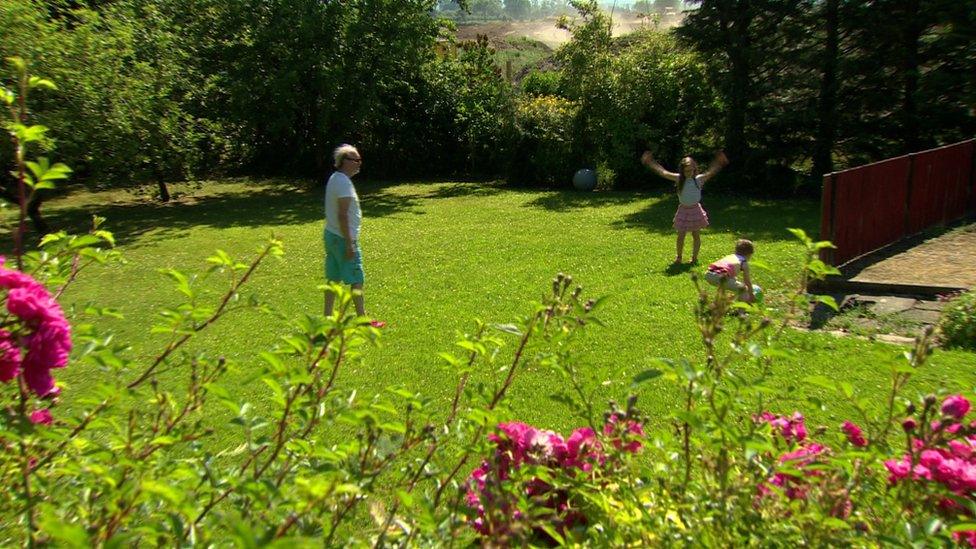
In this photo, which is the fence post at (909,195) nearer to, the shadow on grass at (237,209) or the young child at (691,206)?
the young child at (691,206)

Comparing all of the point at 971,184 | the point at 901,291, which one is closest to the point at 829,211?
the point at 901,291

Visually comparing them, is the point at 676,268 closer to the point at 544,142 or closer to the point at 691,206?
the point at 691,206

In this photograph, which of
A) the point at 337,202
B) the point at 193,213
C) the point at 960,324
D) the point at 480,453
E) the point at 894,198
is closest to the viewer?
the point at 480,453

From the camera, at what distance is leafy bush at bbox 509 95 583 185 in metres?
20.0

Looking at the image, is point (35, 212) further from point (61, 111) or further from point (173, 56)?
point (173, 56)

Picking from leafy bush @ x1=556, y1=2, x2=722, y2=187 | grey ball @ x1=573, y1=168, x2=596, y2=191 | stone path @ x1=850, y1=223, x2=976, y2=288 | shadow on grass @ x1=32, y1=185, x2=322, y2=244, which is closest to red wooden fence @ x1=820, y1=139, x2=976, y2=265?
stone path @ x1=850, y1=223, x2=976, y2=288

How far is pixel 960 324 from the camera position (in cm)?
639

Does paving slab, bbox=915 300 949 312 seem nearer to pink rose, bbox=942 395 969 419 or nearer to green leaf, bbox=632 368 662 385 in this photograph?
pink rose, bbox=942 395 969 419

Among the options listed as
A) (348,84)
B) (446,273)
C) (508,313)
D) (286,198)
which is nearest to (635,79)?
(348,84)

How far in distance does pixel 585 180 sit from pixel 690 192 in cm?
975

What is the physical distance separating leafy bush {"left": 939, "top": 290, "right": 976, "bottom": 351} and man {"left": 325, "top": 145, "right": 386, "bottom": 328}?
197 inches

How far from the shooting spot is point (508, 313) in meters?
7.62

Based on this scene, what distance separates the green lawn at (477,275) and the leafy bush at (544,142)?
54.3 inches

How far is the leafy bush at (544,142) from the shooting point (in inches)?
787
